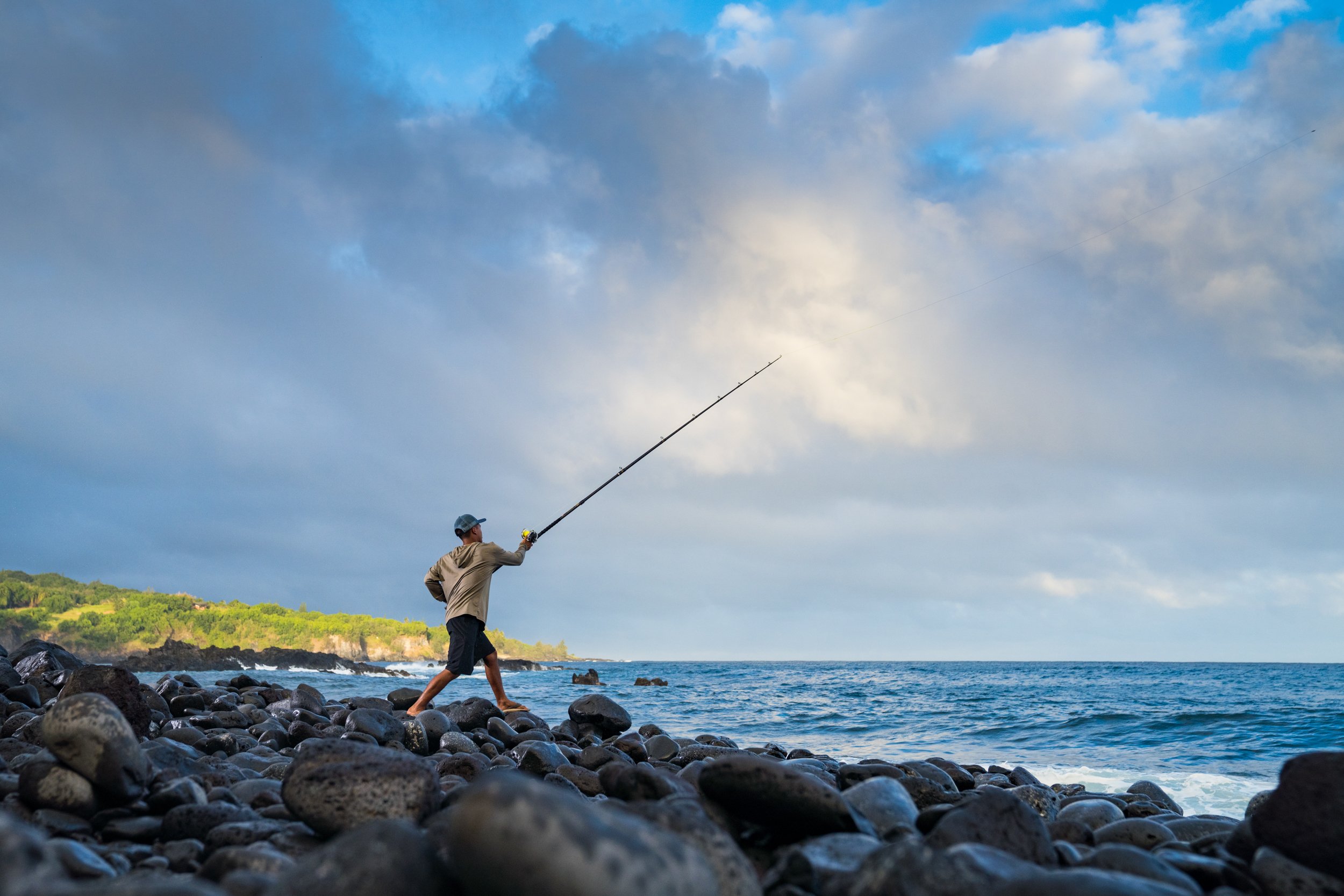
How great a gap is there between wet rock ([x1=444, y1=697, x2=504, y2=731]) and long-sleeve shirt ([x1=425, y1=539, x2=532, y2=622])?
2.87ft

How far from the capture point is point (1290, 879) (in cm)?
271

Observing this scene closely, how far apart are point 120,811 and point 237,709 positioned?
5.10 meters

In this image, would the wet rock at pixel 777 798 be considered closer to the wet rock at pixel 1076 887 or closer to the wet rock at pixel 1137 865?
the wet rock at pixel 1137 865

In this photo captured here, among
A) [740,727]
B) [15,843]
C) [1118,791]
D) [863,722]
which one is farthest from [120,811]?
[863,722]

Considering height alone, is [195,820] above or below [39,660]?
below

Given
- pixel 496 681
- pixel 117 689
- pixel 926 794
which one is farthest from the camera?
pixel 496 681

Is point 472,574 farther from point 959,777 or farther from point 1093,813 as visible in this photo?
point 1093,813

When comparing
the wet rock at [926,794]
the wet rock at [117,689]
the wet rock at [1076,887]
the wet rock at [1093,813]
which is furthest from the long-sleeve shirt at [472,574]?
the wet rock at [1076,887]

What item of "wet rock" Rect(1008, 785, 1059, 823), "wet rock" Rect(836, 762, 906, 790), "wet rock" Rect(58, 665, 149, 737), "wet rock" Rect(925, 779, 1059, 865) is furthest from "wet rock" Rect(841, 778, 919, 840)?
"wet rock" Rect(58, 665, 149, 737)

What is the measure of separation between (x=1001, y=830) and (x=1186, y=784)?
8256 millimetres

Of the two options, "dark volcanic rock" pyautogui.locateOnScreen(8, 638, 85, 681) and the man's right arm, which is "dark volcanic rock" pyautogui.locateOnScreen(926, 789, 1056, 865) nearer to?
the man's right arm

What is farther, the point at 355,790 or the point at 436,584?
the point at 436,584

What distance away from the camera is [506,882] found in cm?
176

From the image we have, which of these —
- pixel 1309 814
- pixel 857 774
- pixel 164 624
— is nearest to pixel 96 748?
pixel 857 774
